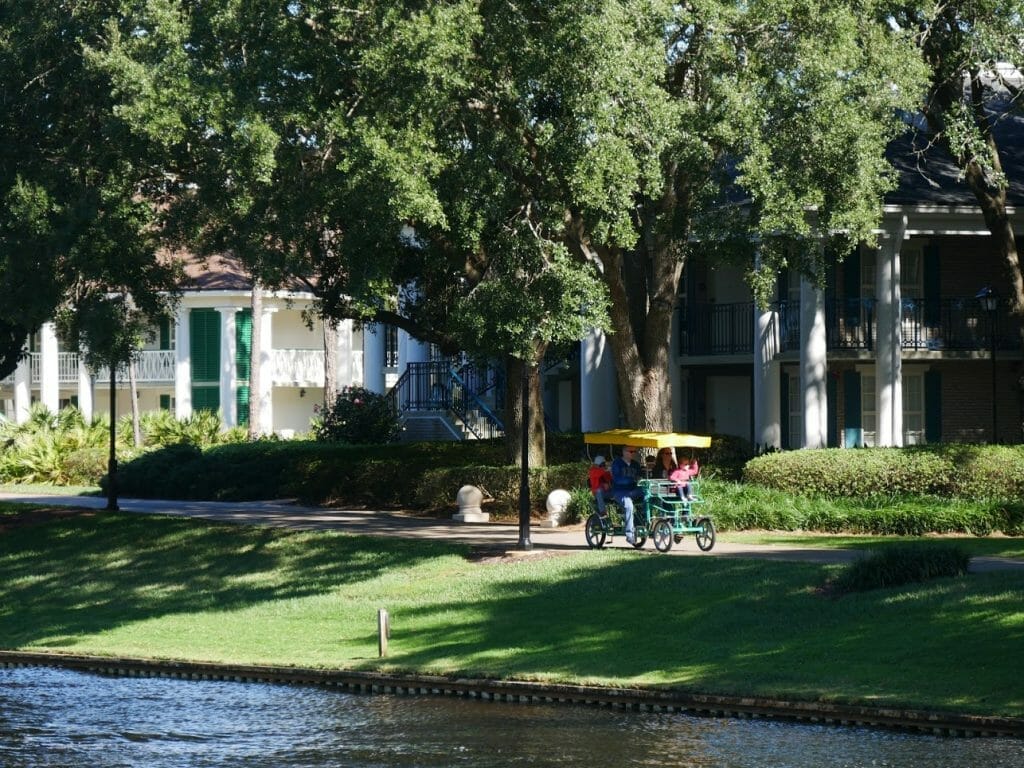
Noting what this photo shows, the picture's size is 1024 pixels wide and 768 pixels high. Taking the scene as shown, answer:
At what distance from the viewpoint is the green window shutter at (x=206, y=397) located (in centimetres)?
5556

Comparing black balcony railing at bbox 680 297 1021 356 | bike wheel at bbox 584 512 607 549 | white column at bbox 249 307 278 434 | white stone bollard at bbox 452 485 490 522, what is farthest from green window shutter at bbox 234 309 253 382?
bike wheel at bbox 584 512 607 549

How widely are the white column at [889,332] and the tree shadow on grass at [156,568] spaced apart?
10312 mm

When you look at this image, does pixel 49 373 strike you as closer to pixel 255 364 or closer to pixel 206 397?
pixel 206 397

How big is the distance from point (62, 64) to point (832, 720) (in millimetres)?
16807

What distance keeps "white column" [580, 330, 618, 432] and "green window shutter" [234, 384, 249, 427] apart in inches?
880

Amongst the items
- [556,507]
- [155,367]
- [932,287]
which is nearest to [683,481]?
[556,507]

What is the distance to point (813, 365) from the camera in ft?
104

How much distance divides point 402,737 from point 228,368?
129 ft

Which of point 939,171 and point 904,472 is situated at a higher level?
point 939,171

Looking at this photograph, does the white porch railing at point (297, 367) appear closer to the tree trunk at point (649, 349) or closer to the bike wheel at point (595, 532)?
the tree trunk at point (649, 349)

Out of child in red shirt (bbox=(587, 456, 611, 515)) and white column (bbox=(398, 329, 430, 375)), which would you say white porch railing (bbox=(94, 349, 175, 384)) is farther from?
child in red shirt (bbox=(587, 456, 611, 515))

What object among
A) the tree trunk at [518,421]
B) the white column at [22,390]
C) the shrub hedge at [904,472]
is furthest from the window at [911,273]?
the white column at [22,390]

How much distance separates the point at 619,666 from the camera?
18094mm

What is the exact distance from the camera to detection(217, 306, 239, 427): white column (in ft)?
178
